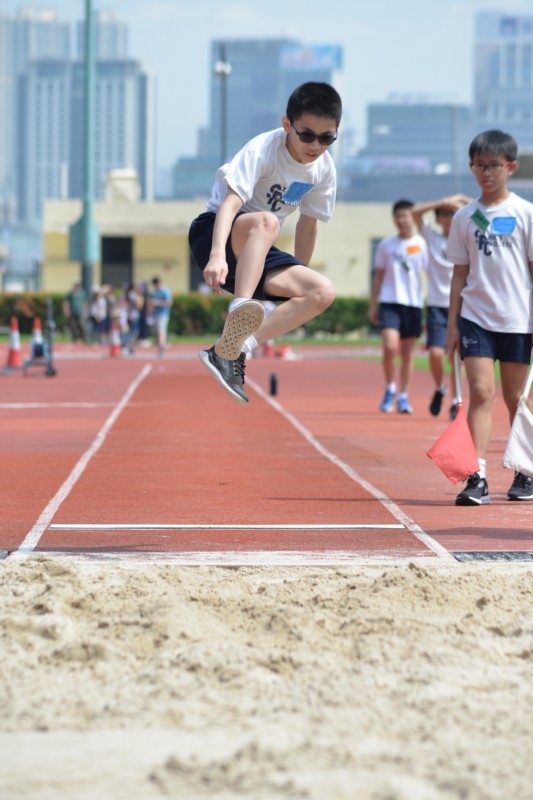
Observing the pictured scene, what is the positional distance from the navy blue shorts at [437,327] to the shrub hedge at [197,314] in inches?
1125

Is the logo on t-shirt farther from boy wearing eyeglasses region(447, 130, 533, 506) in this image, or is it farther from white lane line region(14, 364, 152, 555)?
white lane line region(14, 364, 152, 555)

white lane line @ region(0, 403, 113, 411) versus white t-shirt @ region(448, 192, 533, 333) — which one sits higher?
white t-shirt @ region(448, 192, 533, 333)

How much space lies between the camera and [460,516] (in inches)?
299

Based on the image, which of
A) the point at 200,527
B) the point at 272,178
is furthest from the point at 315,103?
the point at 200,527

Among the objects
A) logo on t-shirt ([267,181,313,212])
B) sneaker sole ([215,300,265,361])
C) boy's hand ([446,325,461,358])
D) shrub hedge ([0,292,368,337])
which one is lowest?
shrub hedge ([0,292,368,337])

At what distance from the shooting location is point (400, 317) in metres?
14.6

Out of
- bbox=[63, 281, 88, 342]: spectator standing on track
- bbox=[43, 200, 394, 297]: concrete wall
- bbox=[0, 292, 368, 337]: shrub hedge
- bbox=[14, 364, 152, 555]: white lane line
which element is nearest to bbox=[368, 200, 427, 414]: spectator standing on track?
bbox=[14, 364, 152, 555]: white lane line

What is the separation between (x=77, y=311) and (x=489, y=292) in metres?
29.9

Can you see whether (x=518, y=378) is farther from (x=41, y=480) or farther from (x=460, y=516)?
(x=41, y=480)

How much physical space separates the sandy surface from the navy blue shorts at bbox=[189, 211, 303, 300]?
61.1 inches

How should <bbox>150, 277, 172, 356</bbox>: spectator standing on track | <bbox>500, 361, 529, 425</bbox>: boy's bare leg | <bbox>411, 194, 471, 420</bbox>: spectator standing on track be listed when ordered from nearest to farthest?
<bbox>500, 361, 529, 425</bbox>: boy's bare leg
<bbox>411, 194, 471, 420</bbox>: spectator standing on track
<bbox>150, 277, 172, 356</bbox>: spectator standing on track

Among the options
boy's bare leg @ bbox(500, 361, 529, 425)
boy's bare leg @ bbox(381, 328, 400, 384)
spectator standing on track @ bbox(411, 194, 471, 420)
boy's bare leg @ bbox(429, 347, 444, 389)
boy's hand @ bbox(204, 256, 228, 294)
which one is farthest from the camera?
boy's bare leg @ bbox(381, 328, 400, 384)

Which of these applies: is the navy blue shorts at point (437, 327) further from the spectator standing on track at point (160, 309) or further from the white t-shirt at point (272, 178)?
the spectator standing on track at point (160, 309)

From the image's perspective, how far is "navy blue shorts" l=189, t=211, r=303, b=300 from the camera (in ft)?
21.9
